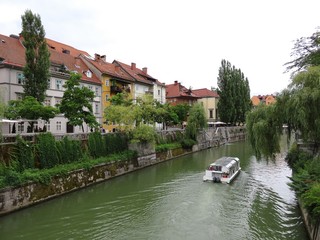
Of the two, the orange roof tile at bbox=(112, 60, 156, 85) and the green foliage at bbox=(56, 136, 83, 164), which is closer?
the green foliage at bbox=(56, 136, 83, 164)

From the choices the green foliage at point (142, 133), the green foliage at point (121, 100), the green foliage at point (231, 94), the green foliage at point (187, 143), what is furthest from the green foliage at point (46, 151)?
the green foliage at point (231, 94)

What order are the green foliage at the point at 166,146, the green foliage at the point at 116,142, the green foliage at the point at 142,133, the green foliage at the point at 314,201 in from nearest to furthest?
the green foliage at the point at 314,201, the green foliage at the point at 116,142, the green foliage at the point at 142,133, the green foliage at the point at 166,146

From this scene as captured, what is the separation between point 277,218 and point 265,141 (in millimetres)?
4069

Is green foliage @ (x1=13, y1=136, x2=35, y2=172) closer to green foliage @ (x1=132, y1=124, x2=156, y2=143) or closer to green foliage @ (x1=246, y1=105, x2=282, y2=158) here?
green foliage @ (x1=132, y1=124, x2=156, y2=143)

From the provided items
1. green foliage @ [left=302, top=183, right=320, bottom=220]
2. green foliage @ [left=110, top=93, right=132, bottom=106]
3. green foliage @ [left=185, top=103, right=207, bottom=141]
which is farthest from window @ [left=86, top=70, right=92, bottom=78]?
green foliage @ [left=302, top=183, right=320, bottom=220]

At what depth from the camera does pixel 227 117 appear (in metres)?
57.2

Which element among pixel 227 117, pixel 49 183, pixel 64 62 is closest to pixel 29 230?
pixel 49 183

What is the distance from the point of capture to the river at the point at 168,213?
12367mm

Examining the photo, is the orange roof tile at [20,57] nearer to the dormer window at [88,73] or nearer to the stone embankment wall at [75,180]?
the dormer window at [88,73]

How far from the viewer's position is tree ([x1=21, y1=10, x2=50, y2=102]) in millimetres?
25328

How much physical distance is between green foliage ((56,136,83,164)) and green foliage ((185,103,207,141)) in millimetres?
20843

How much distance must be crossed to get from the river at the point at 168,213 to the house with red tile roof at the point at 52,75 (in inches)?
426

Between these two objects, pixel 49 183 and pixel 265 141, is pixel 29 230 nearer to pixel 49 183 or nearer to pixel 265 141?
pixel 49 183

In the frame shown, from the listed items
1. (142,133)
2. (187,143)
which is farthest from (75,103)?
(187,143)
